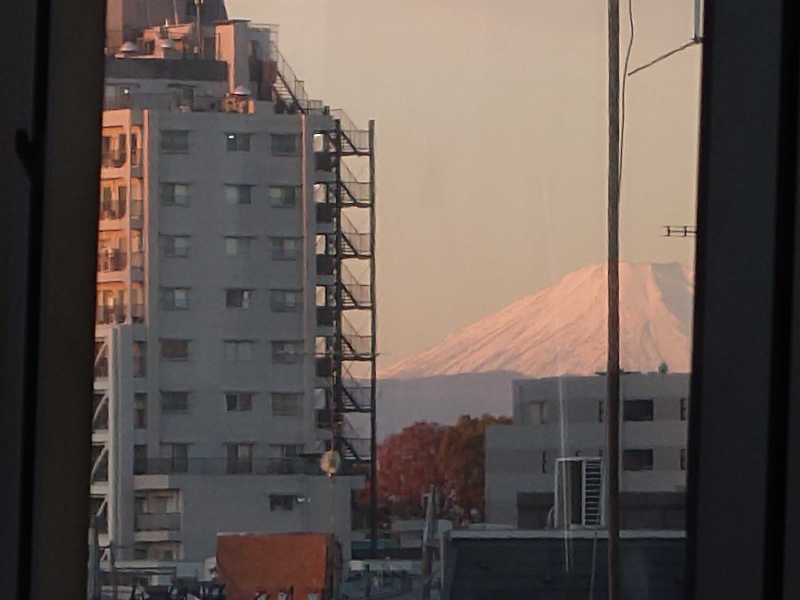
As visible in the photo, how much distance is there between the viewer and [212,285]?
1533mm

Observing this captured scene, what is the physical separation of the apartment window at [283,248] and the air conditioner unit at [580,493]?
0.41 m

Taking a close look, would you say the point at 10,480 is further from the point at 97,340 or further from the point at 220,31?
the point at 220,31

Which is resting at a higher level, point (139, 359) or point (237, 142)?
point (237, 142)

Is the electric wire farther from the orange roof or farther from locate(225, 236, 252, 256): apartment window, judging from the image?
the orange roof

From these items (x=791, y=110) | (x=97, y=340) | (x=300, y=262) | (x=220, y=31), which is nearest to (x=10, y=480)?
(x=97, y=340)

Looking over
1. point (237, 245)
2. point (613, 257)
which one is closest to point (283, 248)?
point (237, 245)

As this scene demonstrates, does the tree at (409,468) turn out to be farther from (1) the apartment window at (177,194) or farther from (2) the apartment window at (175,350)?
(1) the apartment window at (177,194)

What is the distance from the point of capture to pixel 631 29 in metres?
1.53

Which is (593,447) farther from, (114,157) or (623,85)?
(114,157)

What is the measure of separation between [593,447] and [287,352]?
39 centimetres

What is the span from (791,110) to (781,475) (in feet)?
1.36

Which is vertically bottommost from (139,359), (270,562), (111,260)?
(270,562)

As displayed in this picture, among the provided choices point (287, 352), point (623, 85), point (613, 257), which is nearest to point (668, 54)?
point (623, 85)

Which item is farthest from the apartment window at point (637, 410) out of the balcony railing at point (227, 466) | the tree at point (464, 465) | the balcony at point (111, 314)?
the balcony at point (111, 314)
